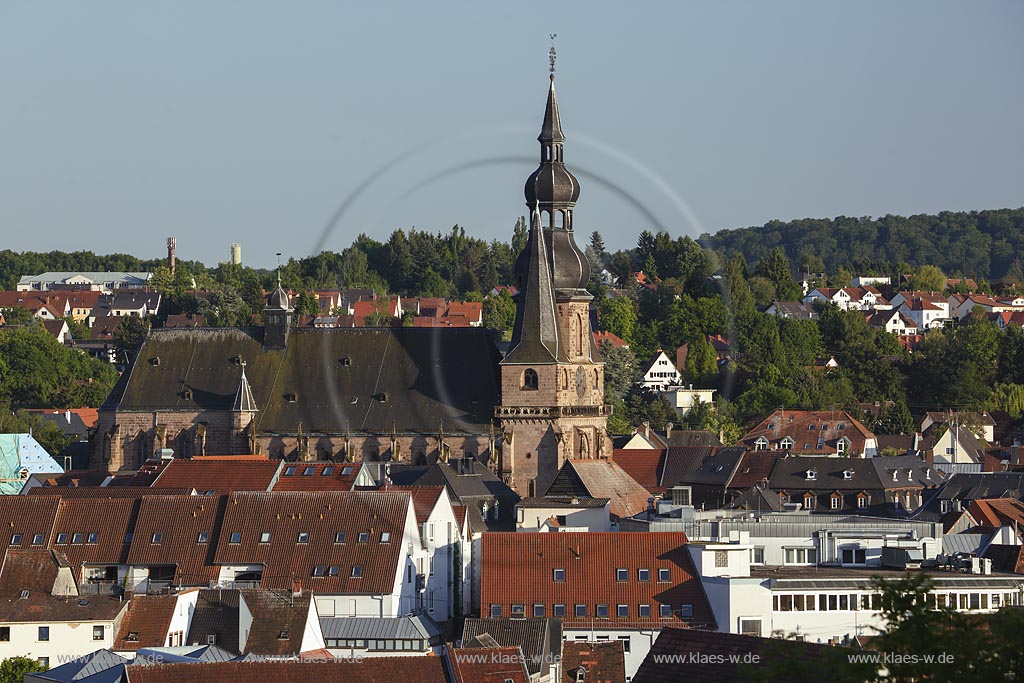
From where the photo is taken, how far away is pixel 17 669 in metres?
53.2

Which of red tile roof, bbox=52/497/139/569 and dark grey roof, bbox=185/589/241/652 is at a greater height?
red tile roof, bbox=52/497/139/569

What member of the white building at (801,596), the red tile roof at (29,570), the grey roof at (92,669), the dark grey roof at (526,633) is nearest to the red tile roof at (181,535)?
the red tile roof at (29,570)

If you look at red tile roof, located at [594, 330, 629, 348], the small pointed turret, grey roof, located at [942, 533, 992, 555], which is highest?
→ red tile roof, located at [594, 330, 629, 348]

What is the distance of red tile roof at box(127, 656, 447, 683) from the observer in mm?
45406

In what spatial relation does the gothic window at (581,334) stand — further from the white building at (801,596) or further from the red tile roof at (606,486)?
the white building at (801,596)

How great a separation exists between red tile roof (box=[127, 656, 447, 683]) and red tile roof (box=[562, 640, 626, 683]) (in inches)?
286

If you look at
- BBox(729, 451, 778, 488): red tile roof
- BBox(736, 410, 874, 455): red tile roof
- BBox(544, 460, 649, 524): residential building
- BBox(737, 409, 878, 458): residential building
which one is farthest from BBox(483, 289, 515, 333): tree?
BBox(544, 460, 649, 524): residential building

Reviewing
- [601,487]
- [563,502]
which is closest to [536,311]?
[601,487]

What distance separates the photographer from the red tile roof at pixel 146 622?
56.7m

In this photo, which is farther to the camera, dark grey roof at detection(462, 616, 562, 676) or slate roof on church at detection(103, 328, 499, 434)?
slate roof on church at detection(103, 328, 499, 434)

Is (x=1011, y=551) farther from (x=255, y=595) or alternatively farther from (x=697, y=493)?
(x=697, y=493)

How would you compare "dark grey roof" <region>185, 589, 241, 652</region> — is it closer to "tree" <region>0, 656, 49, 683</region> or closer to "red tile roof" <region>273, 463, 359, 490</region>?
"tree" <region>0, 656, 49, 683</region>

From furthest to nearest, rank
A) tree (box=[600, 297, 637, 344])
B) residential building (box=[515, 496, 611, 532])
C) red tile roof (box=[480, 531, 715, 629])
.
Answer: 1. tree (box=[600, 297, 637, 344])
2. residential building (box=[515, 496, 611, 532])
3. red tile roof (box=[480, 531, 715, 629])

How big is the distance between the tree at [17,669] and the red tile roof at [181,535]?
10835 millimetres
